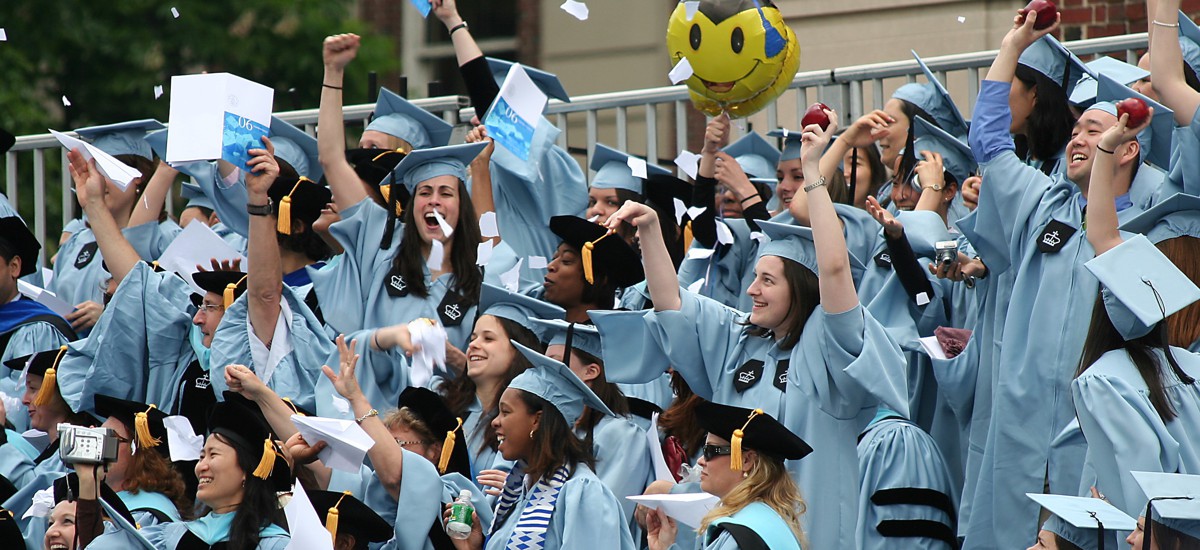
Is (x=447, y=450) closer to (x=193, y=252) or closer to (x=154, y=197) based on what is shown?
(x=193, y=252)

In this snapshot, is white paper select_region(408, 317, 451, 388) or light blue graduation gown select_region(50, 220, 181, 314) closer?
white paper select_region(408, 317, 451, 388)

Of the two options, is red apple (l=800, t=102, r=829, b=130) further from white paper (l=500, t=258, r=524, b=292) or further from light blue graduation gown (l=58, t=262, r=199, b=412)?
light blue graduation gown (l=58, t=262, r=199, b=412)

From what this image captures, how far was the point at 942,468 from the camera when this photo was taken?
23.1 ft

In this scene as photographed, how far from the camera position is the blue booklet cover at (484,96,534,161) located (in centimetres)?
865

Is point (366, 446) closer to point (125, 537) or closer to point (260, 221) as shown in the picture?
point (125, 537)

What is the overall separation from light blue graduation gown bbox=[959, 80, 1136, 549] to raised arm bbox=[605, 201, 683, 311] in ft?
4.15

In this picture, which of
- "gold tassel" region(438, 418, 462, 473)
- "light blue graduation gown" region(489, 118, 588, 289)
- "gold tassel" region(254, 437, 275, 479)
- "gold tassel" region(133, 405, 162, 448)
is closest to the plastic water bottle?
"gold tassel" region(438, 418, 462, 473)

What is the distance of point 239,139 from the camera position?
25.4 feet

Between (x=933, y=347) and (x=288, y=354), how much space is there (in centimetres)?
268

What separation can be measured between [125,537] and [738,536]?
7.62 feet

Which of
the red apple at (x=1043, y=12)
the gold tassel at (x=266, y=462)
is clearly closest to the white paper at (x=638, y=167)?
the red apple at (x=1043, y=12)

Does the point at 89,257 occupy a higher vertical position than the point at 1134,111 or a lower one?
lower

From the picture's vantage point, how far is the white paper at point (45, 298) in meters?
9.29

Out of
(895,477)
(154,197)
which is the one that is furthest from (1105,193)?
(154,197)
